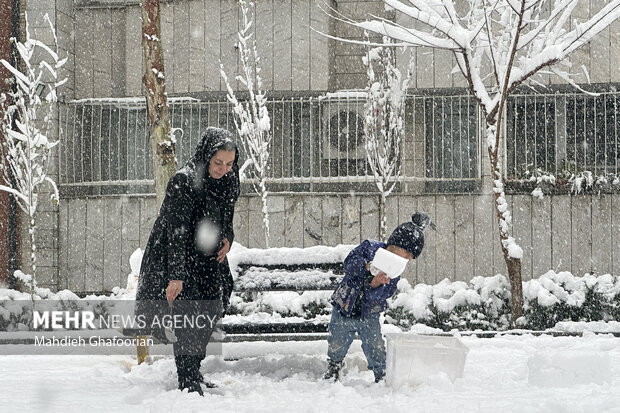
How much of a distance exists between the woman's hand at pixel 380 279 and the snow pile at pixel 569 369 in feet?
4.23

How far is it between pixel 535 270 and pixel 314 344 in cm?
551

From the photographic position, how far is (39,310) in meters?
9.76

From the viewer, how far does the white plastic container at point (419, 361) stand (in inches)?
190

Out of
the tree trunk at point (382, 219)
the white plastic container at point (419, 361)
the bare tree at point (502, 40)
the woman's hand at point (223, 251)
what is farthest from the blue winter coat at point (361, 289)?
the tree trunk at point (382, 219)

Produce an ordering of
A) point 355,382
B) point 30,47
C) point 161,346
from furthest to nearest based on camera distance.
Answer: point 30,47 → point 161,346 → point 355,382

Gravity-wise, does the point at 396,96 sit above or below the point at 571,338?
above

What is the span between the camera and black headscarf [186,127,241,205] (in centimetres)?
462

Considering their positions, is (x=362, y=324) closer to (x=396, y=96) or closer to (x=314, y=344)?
(x=314, y=344)

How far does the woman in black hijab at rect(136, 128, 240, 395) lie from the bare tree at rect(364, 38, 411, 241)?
5515mm

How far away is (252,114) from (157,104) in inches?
174

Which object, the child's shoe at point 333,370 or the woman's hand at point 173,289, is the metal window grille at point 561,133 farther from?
the woman's hand at point 173,289

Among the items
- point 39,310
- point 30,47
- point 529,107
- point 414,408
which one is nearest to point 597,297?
point 529,107

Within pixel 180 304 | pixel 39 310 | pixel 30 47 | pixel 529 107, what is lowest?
pixel 39 310

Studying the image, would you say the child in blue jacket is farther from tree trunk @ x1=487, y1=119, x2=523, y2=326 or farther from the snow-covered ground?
tree trunk @ x1=487, y1=119, x2=523, y2=326
